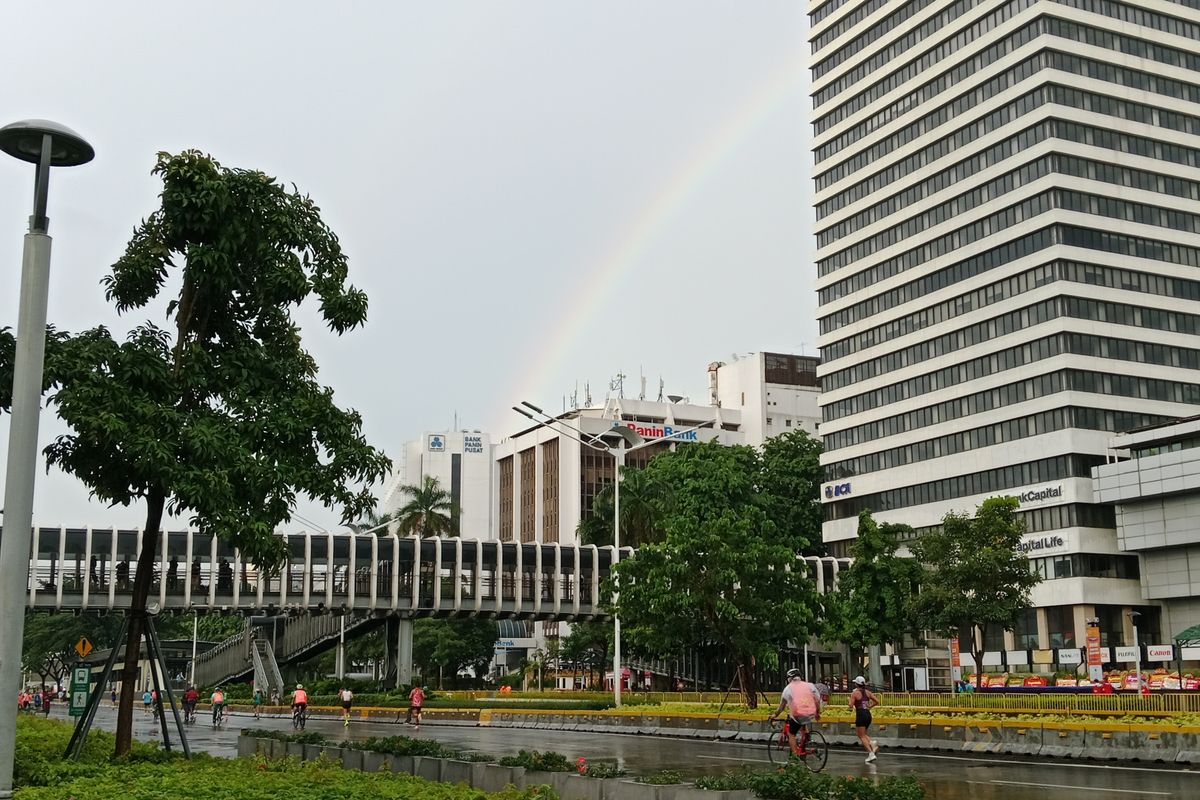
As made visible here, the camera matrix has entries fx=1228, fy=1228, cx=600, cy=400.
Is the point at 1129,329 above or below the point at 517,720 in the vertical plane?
above

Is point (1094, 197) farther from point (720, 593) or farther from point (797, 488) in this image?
point (720, 593)

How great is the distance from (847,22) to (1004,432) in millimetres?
39761

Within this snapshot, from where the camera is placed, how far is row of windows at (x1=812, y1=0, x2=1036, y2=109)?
88125 mm

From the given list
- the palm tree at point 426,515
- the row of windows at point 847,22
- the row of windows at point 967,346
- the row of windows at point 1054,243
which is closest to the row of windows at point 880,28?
the row of windows at point 847,22

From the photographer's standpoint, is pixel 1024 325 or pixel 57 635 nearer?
pixel 1024 325

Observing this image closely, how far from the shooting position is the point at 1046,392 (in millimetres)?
82438

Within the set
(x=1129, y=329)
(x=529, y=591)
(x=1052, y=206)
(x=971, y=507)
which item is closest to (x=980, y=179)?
(x=1052, y=206)

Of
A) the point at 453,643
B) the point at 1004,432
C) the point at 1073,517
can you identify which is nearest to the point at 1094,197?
the point at 1004,432

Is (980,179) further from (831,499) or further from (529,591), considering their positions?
(529,591)

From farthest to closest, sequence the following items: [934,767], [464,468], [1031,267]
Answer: [464,468] < [1031,267] < [934,767]

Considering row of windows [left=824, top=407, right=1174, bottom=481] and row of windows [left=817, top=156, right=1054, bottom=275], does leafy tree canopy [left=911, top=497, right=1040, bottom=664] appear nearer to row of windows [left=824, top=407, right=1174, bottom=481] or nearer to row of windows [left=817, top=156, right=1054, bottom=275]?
row of windows [left=824, top=407, right=1174, bottom=481]

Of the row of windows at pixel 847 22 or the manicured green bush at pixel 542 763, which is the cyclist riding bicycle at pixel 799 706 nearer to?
the manicured green bush at pixel 542 763

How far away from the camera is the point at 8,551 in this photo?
11.4 metres

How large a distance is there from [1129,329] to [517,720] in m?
55.9
